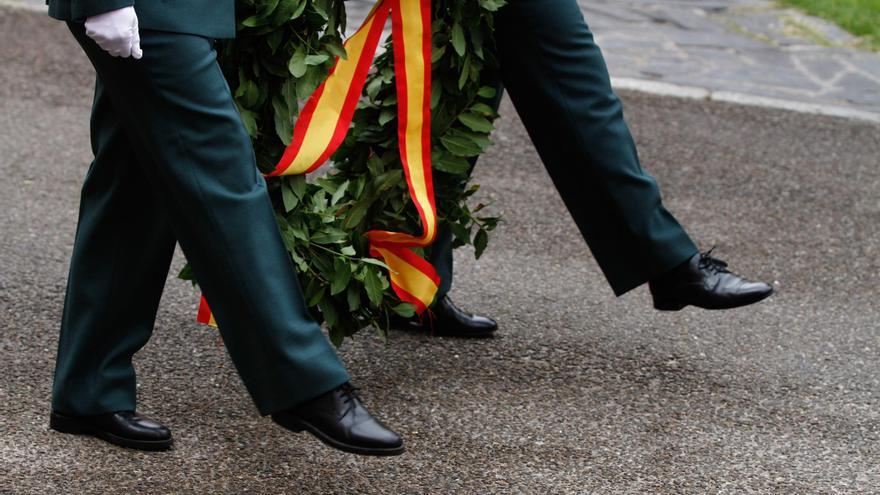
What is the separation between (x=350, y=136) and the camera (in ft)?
11.0

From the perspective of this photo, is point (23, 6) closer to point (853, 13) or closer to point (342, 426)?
point (853, 13)

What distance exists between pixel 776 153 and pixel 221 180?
12.1ft

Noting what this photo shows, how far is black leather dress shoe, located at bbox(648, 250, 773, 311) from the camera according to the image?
3.42m

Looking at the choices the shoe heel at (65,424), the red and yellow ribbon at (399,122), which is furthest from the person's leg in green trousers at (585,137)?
the shoe heel at (65,424)

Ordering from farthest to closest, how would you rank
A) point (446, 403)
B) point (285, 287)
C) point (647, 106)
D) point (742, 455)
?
1. point (647, 106)
2. point (446, 403)
3. point (742, 455)
4. point (285, 287)

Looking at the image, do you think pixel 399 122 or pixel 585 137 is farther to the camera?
pixel 585 137

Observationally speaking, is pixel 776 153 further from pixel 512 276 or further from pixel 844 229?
pixel 512 276

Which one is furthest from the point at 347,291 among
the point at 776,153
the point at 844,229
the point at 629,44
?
the point at 629,44

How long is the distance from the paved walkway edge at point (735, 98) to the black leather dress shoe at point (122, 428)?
12.9ft

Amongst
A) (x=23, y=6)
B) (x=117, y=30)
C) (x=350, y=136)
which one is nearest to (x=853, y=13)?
(x=23, y=6)

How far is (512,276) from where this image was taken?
14.3 ft

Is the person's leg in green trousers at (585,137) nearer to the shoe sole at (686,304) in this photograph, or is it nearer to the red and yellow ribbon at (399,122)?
the shoe sole at (686,304)

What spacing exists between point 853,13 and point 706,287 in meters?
5.45

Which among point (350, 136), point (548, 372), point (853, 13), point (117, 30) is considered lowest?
point (853, 13)
